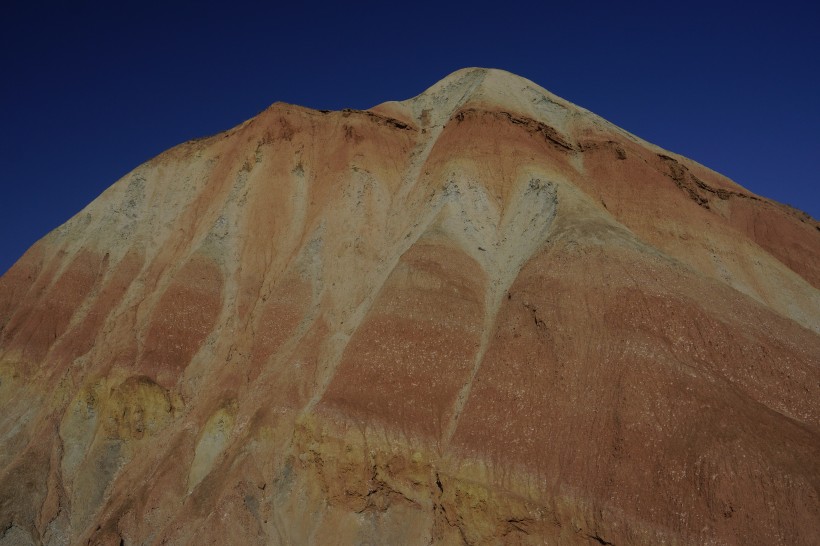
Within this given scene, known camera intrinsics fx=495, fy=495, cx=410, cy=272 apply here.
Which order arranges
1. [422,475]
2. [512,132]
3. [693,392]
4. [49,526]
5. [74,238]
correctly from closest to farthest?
[693,392] → [422,475] → [49,526] → [512,132] → [74,238]

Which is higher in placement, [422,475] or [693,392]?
[693,392]

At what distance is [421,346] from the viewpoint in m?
20.2

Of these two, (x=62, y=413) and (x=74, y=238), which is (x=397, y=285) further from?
(x=74, y=238)

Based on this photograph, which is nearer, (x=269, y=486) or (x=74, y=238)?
(x=269, y=486)

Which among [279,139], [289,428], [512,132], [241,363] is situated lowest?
Result: [289,428]

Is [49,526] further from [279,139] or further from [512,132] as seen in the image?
[512,132]

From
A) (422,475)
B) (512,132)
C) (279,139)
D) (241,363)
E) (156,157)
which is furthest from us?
(156,157)

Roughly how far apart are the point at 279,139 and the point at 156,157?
11.6 metres

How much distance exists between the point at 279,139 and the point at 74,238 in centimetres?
1659

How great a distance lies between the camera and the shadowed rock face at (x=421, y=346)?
15297 millimetres

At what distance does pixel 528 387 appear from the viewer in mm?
17891

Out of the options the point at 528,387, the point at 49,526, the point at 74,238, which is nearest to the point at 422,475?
the point at 528,387

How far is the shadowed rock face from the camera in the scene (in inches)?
602

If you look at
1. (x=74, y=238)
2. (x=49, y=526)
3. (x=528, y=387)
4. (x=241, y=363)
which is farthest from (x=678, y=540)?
(x=74, y=238)
